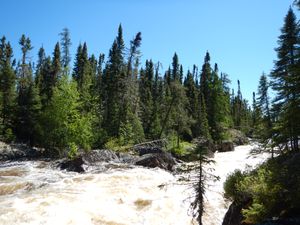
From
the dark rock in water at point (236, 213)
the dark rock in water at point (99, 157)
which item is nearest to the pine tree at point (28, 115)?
A: the dark rock in water at point (99, 157)

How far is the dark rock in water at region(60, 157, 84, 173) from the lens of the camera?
2758 cm

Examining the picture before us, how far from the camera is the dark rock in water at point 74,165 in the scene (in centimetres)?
2758

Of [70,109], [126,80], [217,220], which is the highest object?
[126,80]

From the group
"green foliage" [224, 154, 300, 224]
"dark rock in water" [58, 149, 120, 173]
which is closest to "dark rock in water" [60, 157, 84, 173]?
"dark rock in water" [58, 149, 120, 173]

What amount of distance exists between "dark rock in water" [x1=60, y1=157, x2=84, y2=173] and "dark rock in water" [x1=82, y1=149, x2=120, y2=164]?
0.62 meters

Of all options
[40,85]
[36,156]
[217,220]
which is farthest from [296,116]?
[40,85]

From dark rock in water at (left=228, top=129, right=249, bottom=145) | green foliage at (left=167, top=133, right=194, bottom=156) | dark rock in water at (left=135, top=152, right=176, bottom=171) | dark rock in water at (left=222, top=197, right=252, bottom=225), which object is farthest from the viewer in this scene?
dark rock in water at (left=228, top=129, right=249, bottom=145)

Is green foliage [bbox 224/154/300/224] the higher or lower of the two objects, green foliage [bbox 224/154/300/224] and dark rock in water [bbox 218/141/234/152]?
the lower

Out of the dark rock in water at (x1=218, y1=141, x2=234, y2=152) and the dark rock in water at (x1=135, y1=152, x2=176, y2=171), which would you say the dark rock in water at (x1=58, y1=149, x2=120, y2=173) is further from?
the dark rock in water at (x1=218, y1=141, x2=234, y2=152)

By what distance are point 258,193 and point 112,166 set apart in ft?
56.0

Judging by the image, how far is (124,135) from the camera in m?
43.8

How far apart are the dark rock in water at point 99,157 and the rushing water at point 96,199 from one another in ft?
10.4

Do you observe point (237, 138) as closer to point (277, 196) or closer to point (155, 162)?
point (155, 162)

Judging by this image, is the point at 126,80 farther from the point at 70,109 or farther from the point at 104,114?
the point at 70,109
